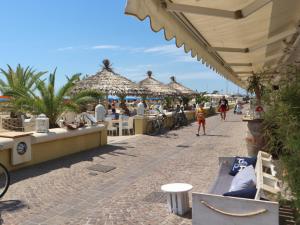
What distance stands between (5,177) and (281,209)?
14.9 ft

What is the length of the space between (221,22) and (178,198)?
275cm

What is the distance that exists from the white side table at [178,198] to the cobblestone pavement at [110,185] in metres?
0.12

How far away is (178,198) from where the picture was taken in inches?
212

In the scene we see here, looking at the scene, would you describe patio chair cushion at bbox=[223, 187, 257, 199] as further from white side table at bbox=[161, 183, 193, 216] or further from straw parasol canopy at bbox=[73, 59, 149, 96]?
straw parasol canopy at bbox=[73, 59, 149, 96]

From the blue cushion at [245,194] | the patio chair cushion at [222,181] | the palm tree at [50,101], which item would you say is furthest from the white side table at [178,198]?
the palm tree at [50,101]

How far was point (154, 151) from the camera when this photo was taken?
11.5 meters

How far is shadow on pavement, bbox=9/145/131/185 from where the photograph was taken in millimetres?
7873

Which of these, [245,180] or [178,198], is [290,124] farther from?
[178,198]

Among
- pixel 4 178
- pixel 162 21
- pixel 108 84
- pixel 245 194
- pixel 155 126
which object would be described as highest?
pixel 108 84

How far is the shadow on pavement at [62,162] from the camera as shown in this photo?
7873 mm

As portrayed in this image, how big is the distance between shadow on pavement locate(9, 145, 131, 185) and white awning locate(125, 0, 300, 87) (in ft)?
14.3

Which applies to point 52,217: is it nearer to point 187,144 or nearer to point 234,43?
point 234,43

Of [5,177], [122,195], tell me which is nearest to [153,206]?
[122,195]

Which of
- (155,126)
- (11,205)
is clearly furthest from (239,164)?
(155,126)
